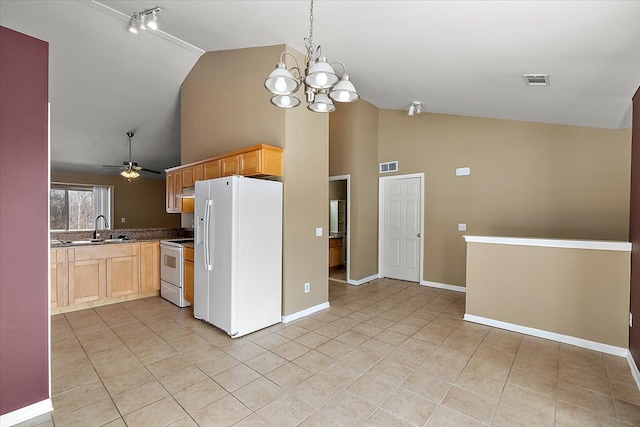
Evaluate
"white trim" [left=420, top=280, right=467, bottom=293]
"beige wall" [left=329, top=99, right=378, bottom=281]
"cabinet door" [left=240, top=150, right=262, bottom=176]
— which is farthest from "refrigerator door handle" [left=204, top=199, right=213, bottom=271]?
"white trim" [left=420, top=280, right=467, bottom=293]

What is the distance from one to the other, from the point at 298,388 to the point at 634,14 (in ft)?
11.2

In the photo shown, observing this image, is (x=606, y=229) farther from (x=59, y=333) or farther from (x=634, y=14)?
(x=59, y=333)

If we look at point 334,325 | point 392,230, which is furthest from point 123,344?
point 392,230

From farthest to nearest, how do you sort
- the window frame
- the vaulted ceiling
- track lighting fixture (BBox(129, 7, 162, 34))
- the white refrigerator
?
1. the window frame
2. track lighting fixture (BBox(129, 7, 162, 34))
3. the white refrigerator
4. the vaulted ceiling

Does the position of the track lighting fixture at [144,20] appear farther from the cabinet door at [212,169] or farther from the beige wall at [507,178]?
the beige wall at [507,178]

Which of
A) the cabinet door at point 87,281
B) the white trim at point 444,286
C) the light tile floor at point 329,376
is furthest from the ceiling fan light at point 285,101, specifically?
the white trim at point 444,286

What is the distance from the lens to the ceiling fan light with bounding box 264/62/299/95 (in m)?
1.92

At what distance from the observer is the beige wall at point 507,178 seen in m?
3.88

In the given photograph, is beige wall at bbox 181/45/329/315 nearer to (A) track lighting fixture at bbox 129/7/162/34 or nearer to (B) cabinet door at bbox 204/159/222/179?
(B) cabinet door at bbox 204/159/222/179

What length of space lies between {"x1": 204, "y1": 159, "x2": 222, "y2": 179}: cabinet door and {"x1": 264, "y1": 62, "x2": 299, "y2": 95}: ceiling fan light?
7.99ft

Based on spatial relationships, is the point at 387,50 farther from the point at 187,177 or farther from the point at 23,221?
the point at 187,177

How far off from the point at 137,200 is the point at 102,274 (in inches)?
219

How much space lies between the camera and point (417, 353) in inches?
114

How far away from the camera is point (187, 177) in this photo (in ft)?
16.1
